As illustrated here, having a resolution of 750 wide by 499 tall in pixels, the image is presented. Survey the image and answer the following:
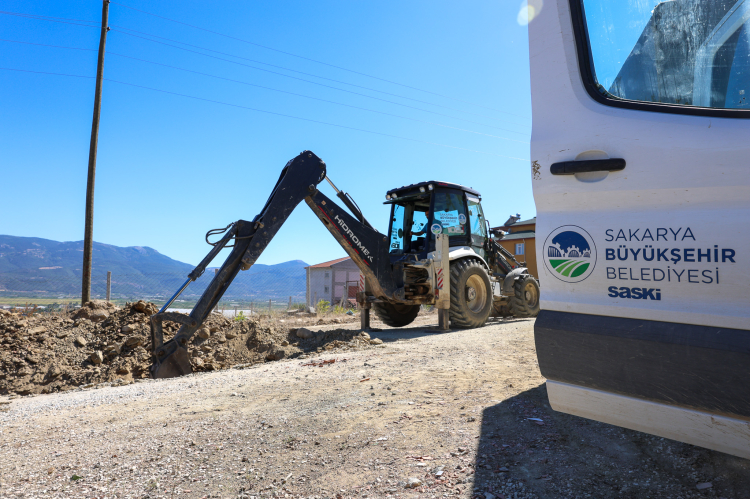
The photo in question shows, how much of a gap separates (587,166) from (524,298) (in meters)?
10.2

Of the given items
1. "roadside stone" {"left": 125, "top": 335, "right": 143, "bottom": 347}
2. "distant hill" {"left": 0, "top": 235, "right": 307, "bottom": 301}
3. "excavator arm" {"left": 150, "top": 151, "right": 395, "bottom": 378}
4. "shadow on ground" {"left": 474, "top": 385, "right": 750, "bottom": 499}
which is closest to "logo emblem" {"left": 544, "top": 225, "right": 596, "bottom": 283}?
"shadow on ground" {"left": 474, "top": 385, "right": 750, "bottom": 499}

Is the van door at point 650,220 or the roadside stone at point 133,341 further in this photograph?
the roadside stone at point 133,341

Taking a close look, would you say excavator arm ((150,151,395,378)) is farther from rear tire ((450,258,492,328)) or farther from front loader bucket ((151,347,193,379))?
rear tire ((450,258,492,328))

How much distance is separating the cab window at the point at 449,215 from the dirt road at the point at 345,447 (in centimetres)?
551

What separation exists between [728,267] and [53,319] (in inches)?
351

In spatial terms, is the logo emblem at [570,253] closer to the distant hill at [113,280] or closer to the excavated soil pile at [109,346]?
the excavated soil pile at [109,346]

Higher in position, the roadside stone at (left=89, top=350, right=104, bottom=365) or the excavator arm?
→ the excavator arm

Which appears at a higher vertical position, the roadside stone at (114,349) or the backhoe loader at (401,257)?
the backhoe loader at (401,257)

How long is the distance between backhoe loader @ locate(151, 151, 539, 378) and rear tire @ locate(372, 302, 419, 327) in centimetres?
3

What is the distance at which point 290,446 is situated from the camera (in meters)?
2.78

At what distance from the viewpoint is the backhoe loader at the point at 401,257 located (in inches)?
237

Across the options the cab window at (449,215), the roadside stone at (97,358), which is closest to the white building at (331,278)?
the cab window at (449,215)

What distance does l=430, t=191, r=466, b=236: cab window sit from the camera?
380 inches

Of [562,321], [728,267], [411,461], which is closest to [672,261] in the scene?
[728,267]
